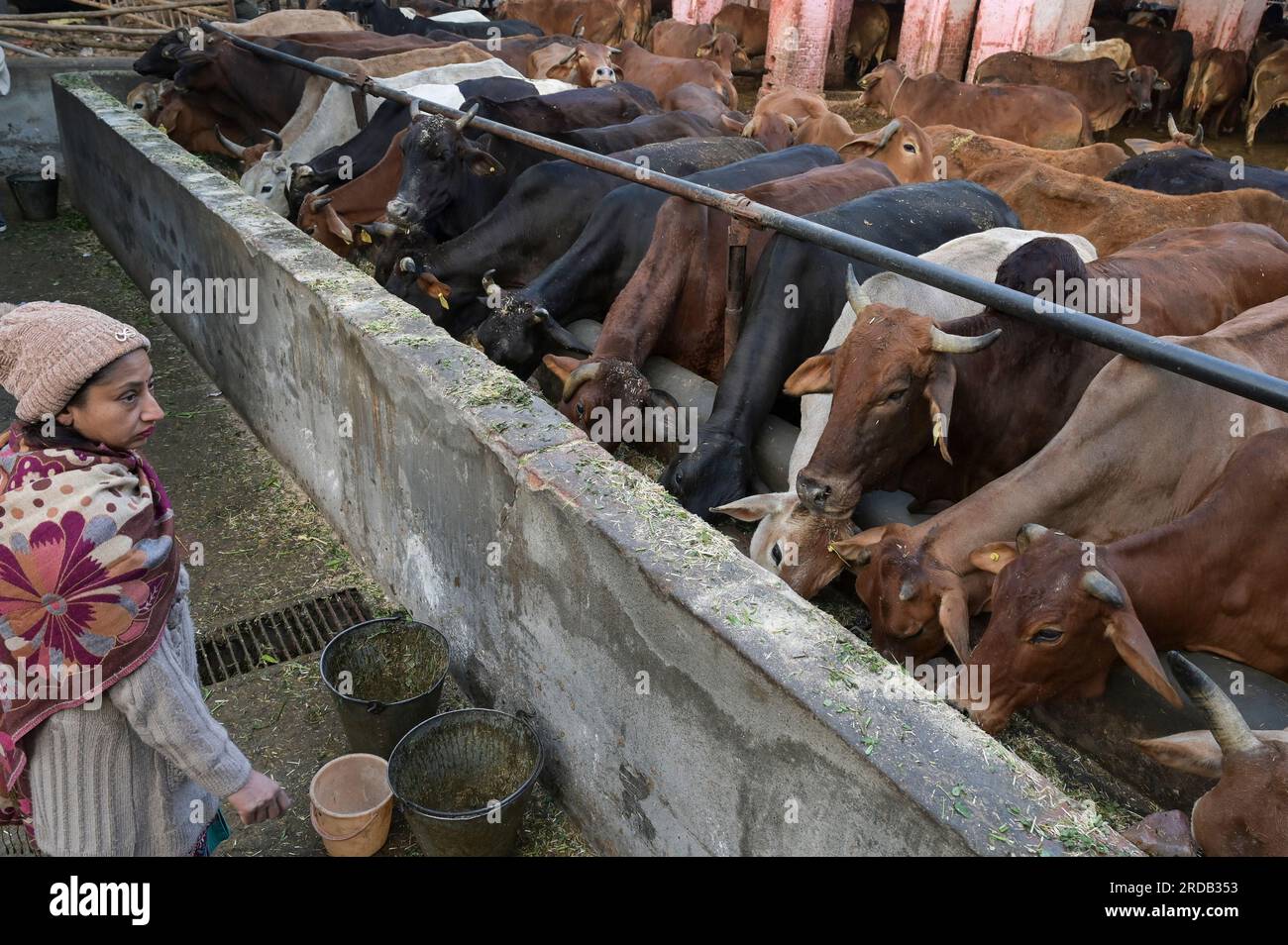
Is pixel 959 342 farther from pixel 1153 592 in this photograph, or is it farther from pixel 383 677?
pixel 383 677

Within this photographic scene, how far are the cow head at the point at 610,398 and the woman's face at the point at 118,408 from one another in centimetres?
284

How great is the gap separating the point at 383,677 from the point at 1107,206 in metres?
6.81

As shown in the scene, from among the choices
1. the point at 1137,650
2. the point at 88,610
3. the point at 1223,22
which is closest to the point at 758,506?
the point at 1137,650

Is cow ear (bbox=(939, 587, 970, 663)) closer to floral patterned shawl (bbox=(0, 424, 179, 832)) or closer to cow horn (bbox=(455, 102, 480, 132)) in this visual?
floral patterned shawl (bbox=(0, 424, 179, 832))

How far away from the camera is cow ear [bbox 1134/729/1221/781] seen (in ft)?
9.09

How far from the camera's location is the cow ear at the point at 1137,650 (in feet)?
9.75

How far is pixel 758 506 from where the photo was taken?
4406 millimetres

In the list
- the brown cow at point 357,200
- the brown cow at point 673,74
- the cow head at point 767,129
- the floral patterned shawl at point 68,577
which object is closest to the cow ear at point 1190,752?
the floral patterned shawl at point 68,577

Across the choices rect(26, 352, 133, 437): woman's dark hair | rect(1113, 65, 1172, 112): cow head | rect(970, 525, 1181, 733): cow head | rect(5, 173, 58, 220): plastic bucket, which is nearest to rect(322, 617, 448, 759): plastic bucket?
rect(26, 352, 133, 437): woman's dark hair

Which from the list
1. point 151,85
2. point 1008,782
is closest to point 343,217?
point 151,85

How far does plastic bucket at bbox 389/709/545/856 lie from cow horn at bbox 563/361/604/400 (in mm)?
2116

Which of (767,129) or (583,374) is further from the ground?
(767,129)

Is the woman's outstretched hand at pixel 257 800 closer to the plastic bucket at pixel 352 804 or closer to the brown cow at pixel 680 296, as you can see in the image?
the plastic bucket at pixel 352 804
